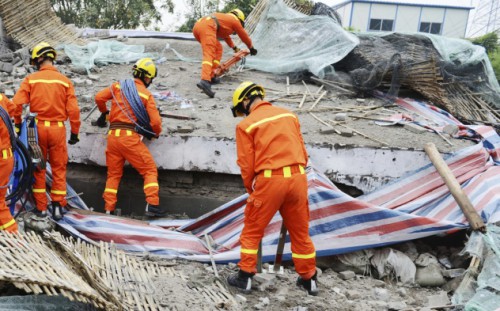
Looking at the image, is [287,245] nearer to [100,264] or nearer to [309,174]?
[309,174]

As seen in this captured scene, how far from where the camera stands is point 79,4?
49.4ft

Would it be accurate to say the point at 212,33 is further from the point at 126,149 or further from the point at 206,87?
the point at 126,149

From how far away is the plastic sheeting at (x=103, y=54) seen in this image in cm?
803

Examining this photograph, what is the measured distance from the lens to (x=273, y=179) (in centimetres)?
350

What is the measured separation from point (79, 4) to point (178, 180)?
1220 cm

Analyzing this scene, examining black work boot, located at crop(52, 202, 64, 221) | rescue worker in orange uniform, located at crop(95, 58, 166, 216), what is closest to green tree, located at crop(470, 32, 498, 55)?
rescue worker in orange uniform, located at crop(95, 58, 166, 216)

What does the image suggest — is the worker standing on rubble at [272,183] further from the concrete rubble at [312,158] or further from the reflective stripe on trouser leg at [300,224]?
the concrete rubble at [312,158]

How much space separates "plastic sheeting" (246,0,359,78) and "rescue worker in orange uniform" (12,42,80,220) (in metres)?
4.26

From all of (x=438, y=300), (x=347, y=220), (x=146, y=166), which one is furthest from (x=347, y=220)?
(x=146, y=166)

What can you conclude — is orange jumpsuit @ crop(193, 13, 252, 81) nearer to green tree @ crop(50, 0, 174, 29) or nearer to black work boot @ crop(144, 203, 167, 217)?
black work boot @ crop(144, 203, 167, 217)

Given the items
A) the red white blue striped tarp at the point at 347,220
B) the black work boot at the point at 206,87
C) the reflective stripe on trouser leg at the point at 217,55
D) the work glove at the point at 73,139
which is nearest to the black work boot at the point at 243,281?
the red white blue striped tarp at the point at 347,220

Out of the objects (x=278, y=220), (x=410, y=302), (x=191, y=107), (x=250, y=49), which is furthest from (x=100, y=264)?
(x=250, y=49)

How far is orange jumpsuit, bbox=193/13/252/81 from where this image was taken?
6901 millimetres

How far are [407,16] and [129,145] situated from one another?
92.3 ft
